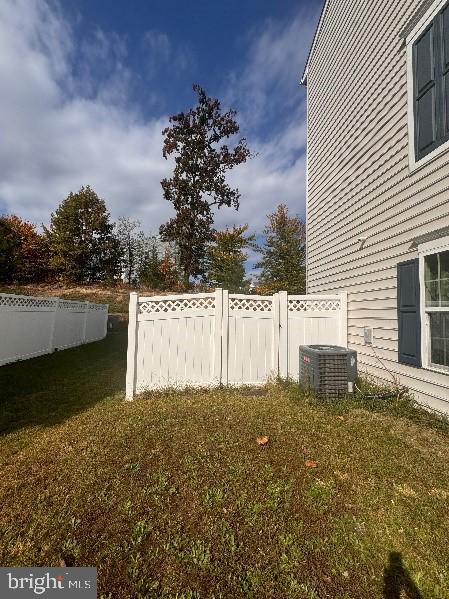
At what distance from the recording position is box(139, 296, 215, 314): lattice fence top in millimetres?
5609

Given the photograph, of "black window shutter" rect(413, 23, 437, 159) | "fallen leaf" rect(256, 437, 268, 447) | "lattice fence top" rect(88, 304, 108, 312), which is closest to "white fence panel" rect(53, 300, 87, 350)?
"lattice fence top" rect(88, 304, 108, 312)

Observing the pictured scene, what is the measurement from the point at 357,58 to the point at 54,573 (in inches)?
372

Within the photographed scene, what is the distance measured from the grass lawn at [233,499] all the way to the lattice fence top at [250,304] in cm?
193

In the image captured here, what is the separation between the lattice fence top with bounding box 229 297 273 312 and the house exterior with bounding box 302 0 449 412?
1.92 metres

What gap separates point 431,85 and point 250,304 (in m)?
4.35

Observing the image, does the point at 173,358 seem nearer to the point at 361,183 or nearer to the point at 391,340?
the point at 391,340

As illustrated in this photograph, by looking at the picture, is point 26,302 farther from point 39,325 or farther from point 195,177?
point 195,177

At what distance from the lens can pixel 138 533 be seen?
221cm

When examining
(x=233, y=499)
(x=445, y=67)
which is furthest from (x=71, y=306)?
(x=445, y=67)

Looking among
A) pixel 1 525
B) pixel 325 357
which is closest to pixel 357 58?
pixel 325 357

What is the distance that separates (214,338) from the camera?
571cm

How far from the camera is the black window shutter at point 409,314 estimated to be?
14.9 ft

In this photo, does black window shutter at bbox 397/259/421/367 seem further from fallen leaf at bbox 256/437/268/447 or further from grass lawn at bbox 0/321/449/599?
fallen leaf at bbox 256/437/268/447

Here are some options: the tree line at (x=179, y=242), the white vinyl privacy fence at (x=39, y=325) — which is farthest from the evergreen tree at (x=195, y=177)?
the white vinyl privacy fence at (x=39, y=325)
